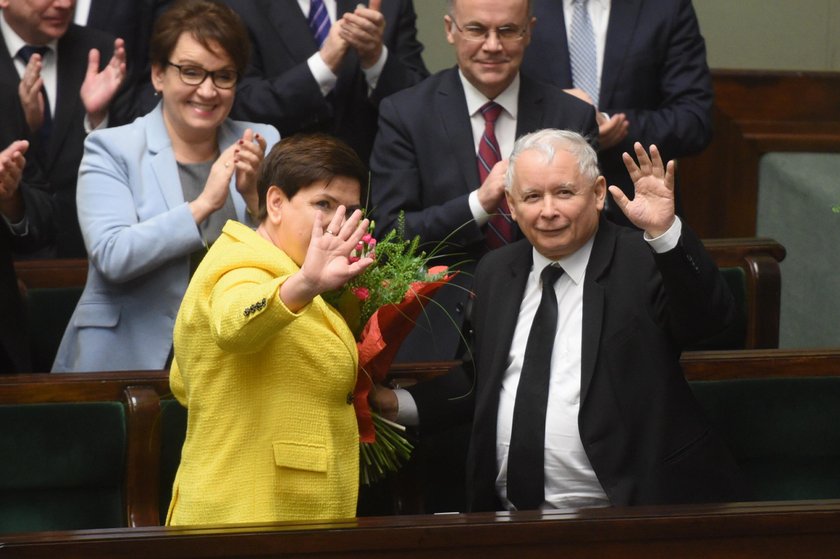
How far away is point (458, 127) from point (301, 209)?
4.20ft

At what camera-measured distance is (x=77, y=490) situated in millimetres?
3416

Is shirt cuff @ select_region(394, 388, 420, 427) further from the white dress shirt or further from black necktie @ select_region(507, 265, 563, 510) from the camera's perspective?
the white dress shirt

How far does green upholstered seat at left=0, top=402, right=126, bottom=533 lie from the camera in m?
3.34

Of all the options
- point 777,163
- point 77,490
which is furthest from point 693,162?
point 77,490

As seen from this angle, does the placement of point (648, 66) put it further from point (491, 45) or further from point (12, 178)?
point (12, 178)

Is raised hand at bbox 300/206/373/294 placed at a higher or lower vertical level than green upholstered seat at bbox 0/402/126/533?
higher

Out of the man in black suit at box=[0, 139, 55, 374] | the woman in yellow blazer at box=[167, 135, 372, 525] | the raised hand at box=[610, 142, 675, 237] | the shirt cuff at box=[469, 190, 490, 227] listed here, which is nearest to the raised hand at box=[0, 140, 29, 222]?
the man in black suit at box=[0, 139, 55, 374]

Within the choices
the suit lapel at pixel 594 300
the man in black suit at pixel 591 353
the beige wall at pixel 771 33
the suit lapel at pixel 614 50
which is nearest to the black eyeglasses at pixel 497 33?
the suit lapel at pixel 614 50

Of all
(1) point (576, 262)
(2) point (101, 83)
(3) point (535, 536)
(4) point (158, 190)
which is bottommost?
(3) point (535, 536)

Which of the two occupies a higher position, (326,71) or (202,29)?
(202,29)

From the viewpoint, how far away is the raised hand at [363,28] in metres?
4.20

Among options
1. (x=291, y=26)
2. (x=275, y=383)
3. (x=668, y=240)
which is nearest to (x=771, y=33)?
(x=291, y=26)

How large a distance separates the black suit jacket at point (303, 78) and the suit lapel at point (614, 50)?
592mm

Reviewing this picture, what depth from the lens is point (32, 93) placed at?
4141mm
